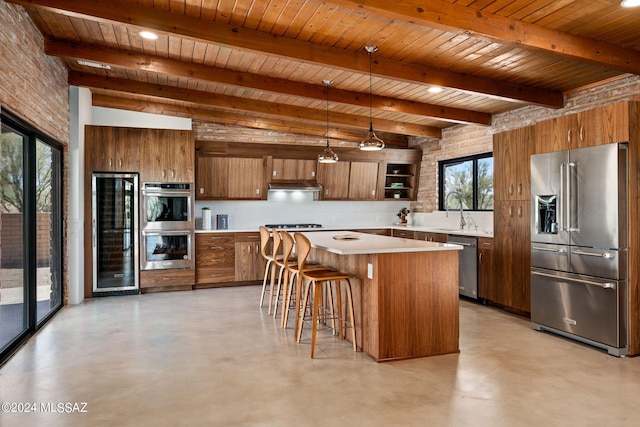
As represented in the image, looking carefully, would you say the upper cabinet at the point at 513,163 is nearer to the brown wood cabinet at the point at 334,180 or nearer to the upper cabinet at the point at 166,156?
the brown wood cabinet at the point at 334,180

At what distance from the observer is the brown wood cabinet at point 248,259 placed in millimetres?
7008

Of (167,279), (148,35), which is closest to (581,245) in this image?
(148,35)

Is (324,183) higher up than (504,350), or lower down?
higher up

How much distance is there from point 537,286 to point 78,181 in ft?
18.1

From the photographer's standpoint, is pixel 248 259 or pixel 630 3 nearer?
pixel 630 3

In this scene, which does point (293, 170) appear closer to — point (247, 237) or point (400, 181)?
point (247, 237)

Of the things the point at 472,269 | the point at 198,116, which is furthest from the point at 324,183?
the point at 472,269

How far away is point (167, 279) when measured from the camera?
6.59 m

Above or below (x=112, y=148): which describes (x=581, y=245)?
below

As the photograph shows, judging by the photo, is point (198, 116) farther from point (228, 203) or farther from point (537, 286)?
point (537, 286)

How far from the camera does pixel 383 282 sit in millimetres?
3600

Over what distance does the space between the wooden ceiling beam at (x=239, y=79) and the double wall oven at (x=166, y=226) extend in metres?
2.07

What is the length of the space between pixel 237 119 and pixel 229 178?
957mm

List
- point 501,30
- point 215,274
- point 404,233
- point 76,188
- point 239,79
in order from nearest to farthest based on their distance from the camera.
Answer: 1. point 501,30
2. point 239,79
3. point 76,188
4. point 215,274
5. point 404,233
